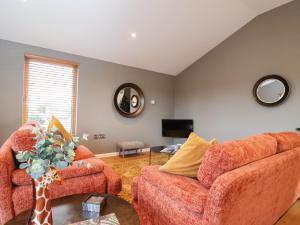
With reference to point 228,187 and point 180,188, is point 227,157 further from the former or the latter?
point 180,188

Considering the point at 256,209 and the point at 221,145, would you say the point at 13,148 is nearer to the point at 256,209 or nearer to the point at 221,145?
the point at 221,145

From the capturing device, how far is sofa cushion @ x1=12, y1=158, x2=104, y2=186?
4.82 feet

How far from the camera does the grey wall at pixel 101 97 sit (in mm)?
3279

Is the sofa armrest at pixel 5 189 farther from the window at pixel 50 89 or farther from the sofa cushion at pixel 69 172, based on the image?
the window at pixel 50 89

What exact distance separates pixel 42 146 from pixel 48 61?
3420 millimetres

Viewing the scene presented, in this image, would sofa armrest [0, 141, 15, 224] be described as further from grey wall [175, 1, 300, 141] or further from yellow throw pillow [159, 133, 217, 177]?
grey wall [175, 1, 300, 141]

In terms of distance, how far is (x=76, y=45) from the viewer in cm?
363

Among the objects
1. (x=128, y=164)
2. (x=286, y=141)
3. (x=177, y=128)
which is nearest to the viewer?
(x=286, y=141)

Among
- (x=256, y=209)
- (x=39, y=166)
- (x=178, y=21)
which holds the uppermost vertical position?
(x=178, y=21)

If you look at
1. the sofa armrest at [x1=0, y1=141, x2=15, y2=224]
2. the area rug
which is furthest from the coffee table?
the area rug

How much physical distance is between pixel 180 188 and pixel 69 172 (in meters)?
1.06

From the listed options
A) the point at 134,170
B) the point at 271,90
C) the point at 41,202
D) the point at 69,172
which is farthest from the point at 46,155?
the point at 271,90

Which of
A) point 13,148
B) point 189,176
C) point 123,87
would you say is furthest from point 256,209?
point 123,87

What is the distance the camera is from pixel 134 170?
3.40 metres
